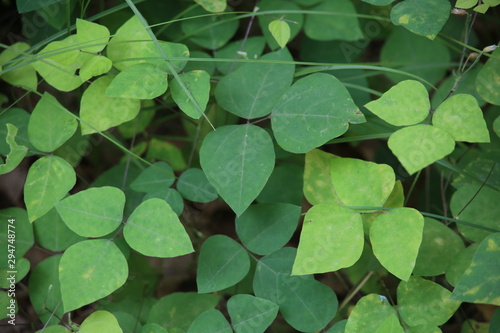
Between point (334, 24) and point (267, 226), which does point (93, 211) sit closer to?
point (267, 226)

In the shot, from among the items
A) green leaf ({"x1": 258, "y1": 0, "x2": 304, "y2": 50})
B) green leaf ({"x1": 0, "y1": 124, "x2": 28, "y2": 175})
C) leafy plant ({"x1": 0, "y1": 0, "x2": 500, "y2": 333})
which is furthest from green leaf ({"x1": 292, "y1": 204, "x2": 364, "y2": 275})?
green leaf ({"x1": 0, "y1": 124, "x2": 28, "y2": 175})

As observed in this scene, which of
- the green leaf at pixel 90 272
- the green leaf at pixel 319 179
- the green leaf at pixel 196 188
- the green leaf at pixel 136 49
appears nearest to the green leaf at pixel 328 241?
the green leaf at pixel 319 179

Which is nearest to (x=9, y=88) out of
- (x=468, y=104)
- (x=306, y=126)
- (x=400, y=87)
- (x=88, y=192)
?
(x=88, y=192)

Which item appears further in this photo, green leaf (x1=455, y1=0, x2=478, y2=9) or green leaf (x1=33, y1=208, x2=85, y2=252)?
green leaf (x1=33, y1=208, x2=85, y2=252)

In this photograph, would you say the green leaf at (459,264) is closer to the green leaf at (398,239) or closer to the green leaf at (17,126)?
the green leaf at (398,239)

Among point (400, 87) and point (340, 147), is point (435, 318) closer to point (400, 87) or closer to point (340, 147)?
point (400, 87)

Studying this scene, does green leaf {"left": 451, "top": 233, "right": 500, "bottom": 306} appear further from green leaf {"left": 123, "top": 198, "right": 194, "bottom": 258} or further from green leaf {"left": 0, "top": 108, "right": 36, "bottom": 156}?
green leaf {"left": 0, "top": 108, "right": 36, "bottom": 156}
